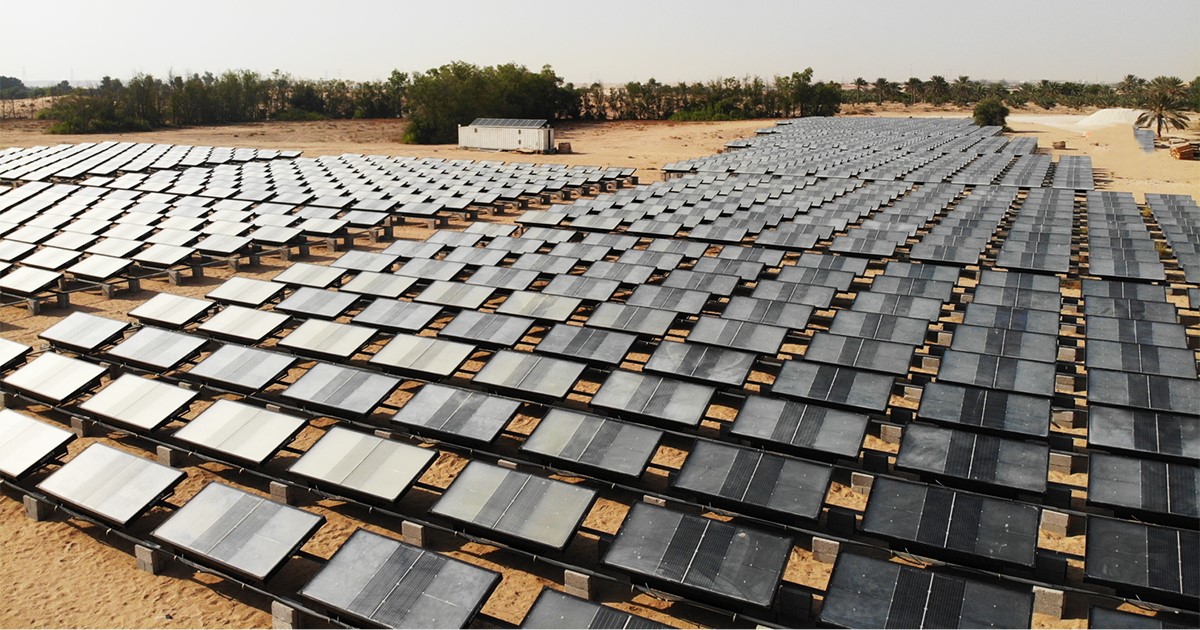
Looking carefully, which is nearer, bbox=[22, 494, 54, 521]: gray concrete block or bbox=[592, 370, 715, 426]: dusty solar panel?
bbox=[22, 494, 54, 521]: gray concrete block

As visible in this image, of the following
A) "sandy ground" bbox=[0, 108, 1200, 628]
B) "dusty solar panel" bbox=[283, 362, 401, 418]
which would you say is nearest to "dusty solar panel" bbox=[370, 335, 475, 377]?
"dusty solar panel" bbox=[283, 362, 401, 418]

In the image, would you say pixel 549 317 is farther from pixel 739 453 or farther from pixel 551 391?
pixel 739 453

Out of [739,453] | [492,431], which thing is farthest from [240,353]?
[739,453]

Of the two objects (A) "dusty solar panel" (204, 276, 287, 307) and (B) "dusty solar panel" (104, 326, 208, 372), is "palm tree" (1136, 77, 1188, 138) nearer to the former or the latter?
(A) "dusty solar panel" (204, 276, 287, 307)

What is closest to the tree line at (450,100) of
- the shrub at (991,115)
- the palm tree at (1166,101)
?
the palm tree at (1166,101)

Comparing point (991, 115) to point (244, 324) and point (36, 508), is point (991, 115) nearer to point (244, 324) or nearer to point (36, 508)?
point (244, 324)

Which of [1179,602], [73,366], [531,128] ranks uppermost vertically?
[531,128]

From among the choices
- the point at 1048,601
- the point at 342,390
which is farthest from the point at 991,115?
the point at 342,390

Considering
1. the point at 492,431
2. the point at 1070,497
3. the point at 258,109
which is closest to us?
the point at 1070,497
